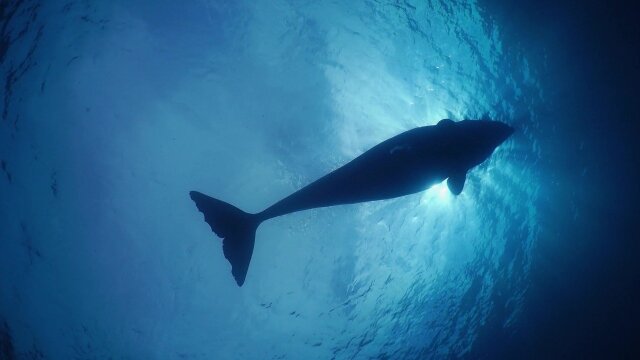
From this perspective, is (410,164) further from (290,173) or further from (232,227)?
(290,173)

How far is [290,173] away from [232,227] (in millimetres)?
5171

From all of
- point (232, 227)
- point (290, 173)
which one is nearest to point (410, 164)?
point (232, 227)

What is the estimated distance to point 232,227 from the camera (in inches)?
256

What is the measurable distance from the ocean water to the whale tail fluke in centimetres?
490

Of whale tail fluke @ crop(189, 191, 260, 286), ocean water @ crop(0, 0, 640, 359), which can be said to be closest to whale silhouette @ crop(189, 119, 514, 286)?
whale tail fluke @ crop(189, 191, 260, 286)

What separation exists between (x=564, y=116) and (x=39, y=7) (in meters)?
15.9

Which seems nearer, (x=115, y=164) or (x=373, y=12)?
(x=373, y=12)

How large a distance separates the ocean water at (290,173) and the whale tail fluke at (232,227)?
4902mm

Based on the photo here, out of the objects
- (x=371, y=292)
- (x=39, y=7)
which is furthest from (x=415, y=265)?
(x=39, y=7)

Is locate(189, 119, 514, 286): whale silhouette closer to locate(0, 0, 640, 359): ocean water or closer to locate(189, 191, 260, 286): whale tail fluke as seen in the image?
locate(189, 191, 260, 286): whale tail fluke

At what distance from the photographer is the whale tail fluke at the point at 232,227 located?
6.33 meters

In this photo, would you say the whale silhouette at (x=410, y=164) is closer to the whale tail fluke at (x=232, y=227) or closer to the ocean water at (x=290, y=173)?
the whale tail fluke at (x=232, y=227)

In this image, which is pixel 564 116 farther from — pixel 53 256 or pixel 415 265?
pixel 53 256

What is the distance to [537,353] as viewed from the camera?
17.9 m
